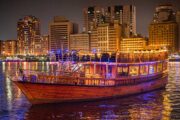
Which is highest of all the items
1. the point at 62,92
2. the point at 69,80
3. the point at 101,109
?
the point at 69,80

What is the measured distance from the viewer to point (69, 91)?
32156 mm

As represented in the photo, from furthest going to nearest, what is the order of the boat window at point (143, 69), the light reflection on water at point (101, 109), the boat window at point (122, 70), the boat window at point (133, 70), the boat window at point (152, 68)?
the boat window at point (152, 68) < the boat window at point (143, 69) < the boat window at point (133, 70) < the boat window at point (122, 70) < the light reflection on water at point (101, 109)

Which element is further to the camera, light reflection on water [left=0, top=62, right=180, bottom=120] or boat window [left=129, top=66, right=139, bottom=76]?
boat window [left=129, top=66, right=139, bottom=76]

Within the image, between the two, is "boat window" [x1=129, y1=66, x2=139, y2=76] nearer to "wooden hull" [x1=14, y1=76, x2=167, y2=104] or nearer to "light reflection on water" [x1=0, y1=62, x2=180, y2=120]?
"light reflection on water" [x1=0, y1=62, x2=180, y2=120]

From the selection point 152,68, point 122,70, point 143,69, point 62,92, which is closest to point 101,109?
point 62,92

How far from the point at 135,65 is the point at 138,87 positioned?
98.6 inches

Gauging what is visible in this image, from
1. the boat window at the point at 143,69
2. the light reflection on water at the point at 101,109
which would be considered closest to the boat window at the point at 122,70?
the light reflection on water at the point at 101,109

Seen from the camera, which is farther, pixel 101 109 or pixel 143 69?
pixel 143 69

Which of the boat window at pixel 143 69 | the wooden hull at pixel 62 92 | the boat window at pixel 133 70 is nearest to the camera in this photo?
the wooden hull at pixel 62 92

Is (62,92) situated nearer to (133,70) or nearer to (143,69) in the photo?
(133,70)

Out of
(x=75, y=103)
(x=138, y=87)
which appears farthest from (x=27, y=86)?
(x=138, y=87)

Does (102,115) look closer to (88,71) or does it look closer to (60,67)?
(88,71)

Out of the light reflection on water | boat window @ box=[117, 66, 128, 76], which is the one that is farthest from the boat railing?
the light reflection on water

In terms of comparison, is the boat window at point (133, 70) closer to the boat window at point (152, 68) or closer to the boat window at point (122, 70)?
the boat window at point (122, 70)
